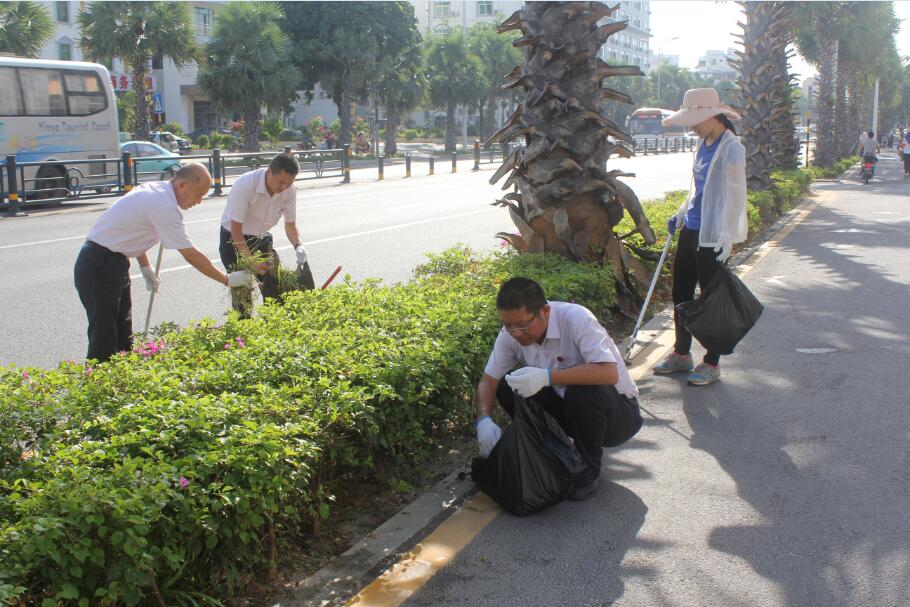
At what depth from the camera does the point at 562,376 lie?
4.13m

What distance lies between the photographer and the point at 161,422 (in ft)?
10.8

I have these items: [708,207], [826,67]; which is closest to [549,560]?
[708,207]

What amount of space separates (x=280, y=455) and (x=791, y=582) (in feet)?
6.50

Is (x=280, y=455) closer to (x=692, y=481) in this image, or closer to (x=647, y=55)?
(x=692, y=481)

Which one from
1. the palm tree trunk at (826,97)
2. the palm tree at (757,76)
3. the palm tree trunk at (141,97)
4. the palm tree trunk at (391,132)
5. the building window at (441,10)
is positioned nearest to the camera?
the palm tree at (757,76)

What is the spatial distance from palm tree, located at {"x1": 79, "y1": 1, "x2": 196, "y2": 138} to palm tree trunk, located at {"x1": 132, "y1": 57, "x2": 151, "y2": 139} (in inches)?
1.8

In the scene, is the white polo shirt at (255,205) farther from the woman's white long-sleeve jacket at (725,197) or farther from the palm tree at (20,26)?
the palm tree at (20,26)

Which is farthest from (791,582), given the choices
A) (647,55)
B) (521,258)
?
(647,55)

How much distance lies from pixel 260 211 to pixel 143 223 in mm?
1199

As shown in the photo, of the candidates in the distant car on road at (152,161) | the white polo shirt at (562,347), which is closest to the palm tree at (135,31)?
the distant car on road at (152,161)

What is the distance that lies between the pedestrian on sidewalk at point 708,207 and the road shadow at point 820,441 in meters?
0.41

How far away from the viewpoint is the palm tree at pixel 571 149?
7.73m

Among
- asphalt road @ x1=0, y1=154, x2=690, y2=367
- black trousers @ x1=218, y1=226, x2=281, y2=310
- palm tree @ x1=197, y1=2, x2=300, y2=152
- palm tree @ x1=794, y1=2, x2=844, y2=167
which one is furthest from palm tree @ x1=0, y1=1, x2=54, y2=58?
black trousers @ x1=218, y1=226, x2=281, y2=310

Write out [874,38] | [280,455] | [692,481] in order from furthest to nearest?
[874,38]
[692,481]
[280,455]
